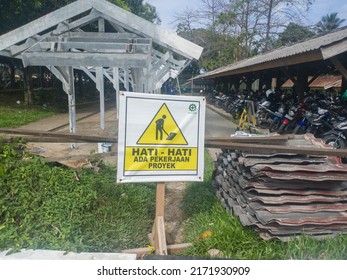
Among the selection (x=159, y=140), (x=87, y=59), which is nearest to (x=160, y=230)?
(x=159, y=140)

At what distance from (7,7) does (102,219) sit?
1096 centimetres

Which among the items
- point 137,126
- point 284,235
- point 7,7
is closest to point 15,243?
point 137,126

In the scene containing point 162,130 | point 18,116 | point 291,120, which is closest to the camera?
point 162,130

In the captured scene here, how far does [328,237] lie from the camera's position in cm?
283

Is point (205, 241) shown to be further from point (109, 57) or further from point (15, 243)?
point (109, 57)

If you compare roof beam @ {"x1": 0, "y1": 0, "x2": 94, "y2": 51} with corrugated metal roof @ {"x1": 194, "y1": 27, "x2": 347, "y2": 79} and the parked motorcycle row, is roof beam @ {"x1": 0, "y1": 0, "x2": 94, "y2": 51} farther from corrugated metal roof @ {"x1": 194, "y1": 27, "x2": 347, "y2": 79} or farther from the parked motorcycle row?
the parked motorcycle row

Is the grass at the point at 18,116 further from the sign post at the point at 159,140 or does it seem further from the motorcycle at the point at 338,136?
the motorcycle at the point at 338,136

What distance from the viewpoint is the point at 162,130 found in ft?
8.96

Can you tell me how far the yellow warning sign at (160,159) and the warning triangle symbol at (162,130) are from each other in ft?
0.22

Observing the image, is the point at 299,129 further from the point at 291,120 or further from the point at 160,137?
the point at 160,137

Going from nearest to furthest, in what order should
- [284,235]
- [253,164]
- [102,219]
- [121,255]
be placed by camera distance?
1. [121,255]
2. [284,235]
3. [253,164]
4. [102,219]

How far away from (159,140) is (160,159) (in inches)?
7.2

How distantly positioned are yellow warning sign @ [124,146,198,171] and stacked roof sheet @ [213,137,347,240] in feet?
2.18

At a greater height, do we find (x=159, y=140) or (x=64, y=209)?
(x=159, y=140)
